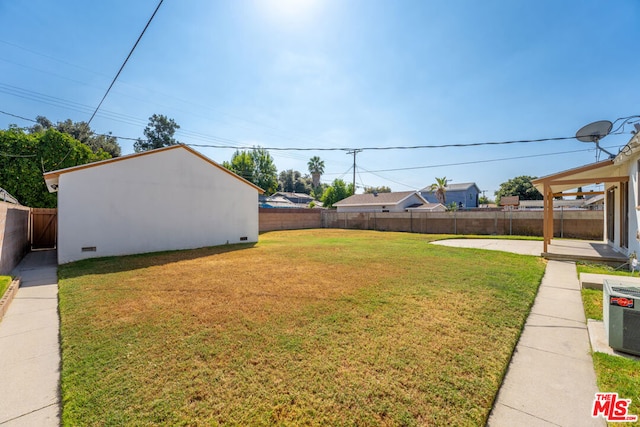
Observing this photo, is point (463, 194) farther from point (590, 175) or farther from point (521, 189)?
point (590, 175)

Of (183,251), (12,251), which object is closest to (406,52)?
(183,251)

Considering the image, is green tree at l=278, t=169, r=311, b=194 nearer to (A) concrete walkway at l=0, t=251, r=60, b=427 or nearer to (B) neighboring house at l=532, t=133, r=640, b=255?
(B) neighboring house at l=532, t=133, r=640, b=255

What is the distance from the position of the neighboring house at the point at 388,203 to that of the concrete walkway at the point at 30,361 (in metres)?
28.2

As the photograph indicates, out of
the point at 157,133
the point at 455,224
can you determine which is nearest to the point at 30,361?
the point at 455,224

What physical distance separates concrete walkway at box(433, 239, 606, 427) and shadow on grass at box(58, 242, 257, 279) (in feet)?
27.0

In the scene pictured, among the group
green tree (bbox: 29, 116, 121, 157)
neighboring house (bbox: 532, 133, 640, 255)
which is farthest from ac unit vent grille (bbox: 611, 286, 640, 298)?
green tree (bbox: 29, 116, 121, 157)

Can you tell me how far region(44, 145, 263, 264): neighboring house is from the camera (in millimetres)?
8492

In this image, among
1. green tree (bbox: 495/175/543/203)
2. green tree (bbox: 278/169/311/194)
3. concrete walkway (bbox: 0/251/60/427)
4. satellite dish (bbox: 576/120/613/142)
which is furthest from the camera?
green tree (bbox: 278/169/311/194)

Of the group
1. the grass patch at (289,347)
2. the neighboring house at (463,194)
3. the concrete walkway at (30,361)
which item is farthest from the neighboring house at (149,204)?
the neighboring house at (463,194)

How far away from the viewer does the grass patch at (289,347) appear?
203 cm

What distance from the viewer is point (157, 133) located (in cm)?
3569

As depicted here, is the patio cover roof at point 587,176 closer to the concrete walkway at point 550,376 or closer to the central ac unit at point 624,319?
the concrete walkway at point 550,376

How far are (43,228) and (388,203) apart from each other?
27.5m

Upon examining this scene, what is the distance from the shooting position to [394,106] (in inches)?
528
